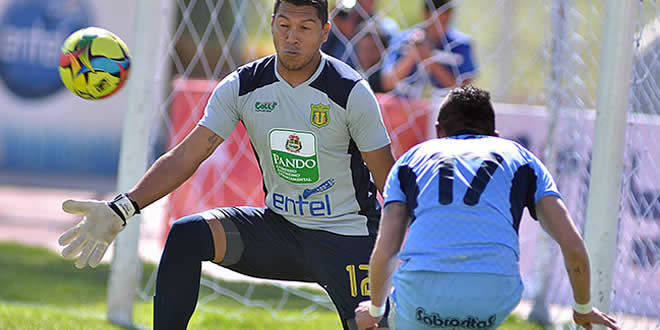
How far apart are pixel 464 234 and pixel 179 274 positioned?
1391 millimetres

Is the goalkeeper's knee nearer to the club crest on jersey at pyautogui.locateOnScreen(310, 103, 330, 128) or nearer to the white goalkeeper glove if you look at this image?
the white goalkeeper glove

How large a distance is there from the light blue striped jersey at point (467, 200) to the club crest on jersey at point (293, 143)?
938 mm

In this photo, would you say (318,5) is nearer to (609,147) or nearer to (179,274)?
(179,274)

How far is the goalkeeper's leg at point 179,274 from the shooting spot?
359 centimetres

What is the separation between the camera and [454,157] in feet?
9.27

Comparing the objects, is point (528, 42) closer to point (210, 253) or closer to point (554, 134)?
point (554, 134)

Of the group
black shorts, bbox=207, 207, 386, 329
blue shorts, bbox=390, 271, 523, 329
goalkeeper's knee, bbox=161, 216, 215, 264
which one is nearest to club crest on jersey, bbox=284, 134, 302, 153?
black shorts, bbox=207, 207, 386, 329

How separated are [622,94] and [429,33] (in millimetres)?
3016

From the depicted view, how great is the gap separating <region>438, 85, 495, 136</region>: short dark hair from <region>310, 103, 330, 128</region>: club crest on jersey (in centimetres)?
82

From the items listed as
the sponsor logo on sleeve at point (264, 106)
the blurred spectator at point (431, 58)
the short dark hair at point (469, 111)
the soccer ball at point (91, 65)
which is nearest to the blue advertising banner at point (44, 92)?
the blurred spectator at point (431, 58)

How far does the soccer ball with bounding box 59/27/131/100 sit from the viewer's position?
3.93 m

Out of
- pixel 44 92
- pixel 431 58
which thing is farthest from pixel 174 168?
pixel 44 92

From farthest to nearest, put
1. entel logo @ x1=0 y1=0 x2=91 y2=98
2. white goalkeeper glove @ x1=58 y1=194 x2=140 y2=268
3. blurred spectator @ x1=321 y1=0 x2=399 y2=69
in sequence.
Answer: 1. entel logo @ x1=0 y1=0 x2=91 y2=98
2. blurred spectator @ x1=321 y1=0 x2=399 y2=69
3. white goalkeeper glove @ x1=58 y1=194 x2=140 y2=268

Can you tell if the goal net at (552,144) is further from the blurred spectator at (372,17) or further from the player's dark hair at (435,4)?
the player's dark hair at (435,4)
